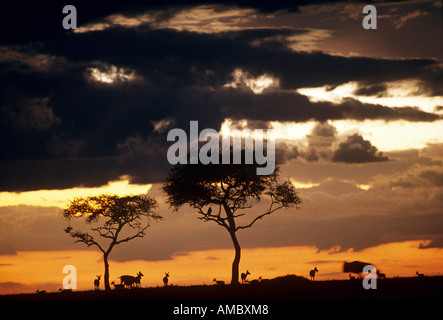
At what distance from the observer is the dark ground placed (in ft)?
181

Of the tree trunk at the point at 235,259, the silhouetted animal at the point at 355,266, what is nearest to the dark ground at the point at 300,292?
the tree trunk at the point at 235,259

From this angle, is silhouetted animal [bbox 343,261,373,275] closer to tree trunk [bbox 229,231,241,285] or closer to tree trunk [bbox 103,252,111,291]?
tree trunk [bbox 229,231,241,285]

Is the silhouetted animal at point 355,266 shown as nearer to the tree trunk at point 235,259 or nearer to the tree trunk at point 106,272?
the tree trunk at point 235,259

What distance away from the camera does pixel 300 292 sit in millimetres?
59844

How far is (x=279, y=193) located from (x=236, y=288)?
18.2m

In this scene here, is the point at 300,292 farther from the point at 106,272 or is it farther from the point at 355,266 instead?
the point at 106,272

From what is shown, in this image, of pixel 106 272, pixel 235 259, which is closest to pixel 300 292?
pixel 235 259

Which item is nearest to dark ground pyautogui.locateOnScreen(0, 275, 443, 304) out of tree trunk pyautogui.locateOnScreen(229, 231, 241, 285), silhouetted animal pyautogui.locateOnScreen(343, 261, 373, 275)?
tree trunk pyautogui.locateOnScreen(229, 231, 241, 285)

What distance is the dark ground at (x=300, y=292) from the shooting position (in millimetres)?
55125

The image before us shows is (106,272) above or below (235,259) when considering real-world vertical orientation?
below

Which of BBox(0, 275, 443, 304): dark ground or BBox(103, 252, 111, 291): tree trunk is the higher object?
BBox(103, 252, 111, 291): tree trunk
